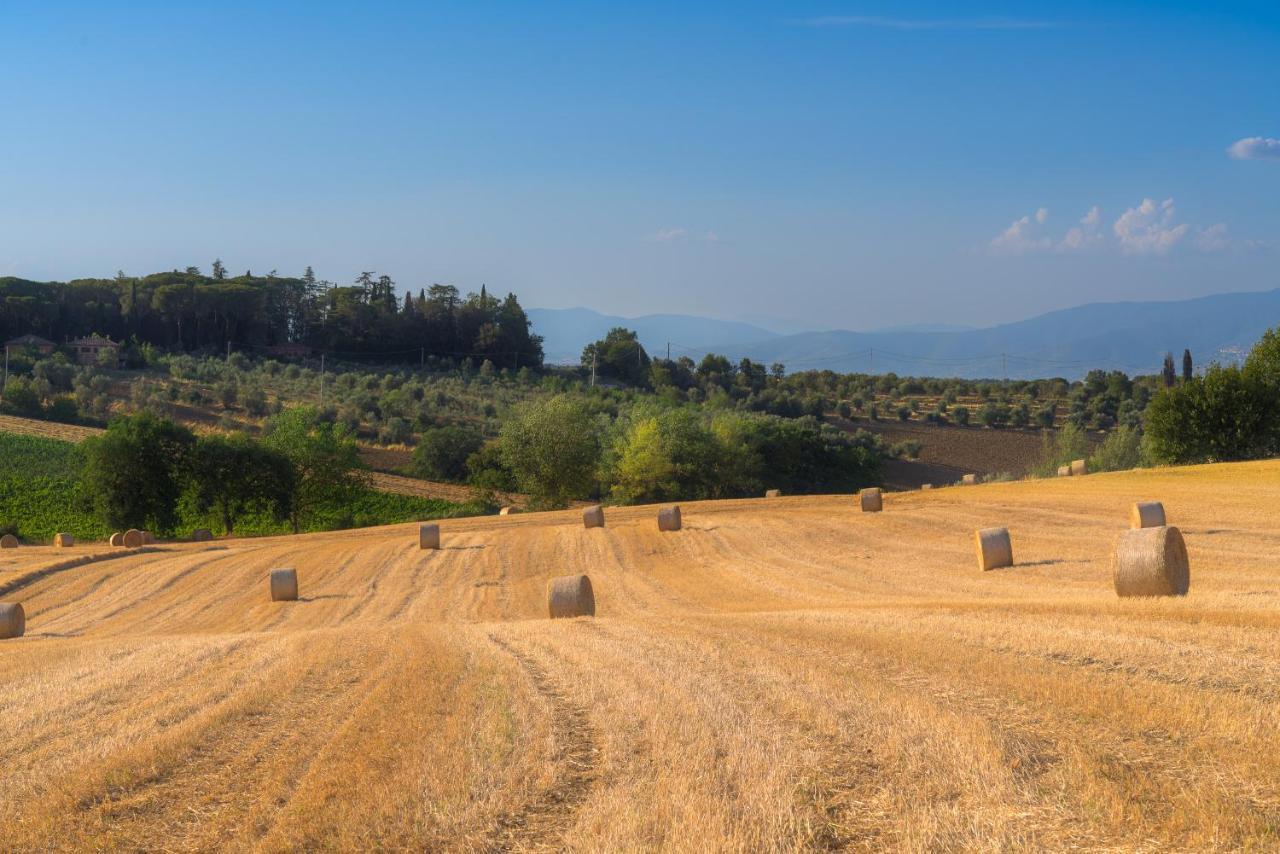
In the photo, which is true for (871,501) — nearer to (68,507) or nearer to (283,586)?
(283,586)

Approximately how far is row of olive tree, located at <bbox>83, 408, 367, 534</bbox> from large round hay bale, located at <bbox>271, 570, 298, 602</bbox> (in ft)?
96.1

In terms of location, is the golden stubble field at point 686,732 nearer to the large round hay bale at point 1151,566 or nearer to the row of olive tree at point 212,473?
the large round hay bale at point 1151,566

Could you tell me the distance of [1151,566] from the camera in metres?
14.9

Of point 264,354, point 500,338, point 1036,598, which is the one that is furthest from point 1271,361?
point 264,354

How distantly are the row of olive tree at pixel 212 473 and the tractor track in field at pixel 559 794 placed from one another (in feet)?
162

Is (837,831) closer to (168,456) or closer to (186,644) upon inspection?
(186,644)

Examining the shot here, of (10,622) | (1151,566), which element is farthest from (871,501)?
(10,622)

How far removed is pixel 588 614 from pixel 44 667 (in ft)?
27.8

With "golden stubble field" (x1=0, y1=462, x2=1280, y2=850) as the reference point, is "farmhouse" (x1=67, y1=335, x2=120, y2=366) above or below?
above

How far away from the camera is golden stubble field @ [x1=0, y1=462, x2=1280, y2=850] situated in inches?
243

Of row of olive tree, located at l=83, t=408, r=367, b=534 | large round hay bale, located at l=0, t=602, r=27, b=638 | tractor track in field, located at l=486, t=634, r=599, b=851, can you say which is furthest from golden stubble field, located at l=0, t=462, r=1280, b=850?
row of olive tree, located at l=83, t=408, r=367, b=534

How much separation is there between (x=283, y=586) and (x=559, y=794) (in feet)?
72.2

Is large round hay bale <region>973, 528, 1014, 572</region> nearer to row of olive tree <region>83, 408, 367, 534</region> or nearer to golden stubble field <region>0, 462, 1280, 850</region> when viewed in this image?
golden stubble field <region>0, 462, 1280, 850</region>

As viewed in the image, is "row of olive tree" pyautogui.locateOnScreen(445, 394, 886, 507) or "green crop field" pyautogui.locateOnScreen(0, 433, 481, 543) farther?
"row of olive tree" pyautogui.locateOnScreen(445, 394, 886, 507)
